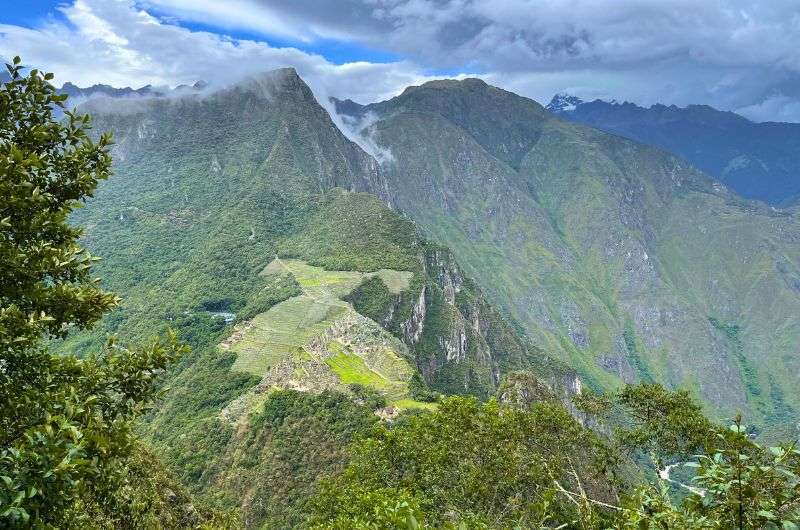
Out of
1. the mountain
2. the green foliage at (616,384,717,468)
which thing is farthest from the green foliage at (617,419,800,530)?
the mountain

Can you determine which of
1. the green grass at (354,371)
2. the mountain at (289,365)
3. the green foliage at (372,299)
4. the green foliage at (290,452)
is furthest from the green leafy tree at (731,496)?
the green foliage at (372,299)

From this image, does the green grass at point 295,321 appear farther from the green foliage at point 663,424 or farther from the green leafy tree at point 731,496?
the green leafy tree at point 731,496

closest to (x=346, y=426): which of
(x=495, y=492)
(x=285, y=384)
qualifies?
(x=285, y=384)

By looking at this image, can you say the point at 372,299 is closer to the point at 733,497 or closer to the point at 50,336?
the point at 50,336

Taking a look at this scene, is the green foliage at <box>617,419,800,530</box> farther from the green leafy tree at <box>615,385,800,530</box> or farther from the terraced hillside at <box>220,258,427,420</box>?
the terraced hillside at <box>220,258,427,420</box>

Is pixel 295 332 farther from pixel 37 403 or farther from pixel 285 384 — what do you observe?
pixel 37 403
